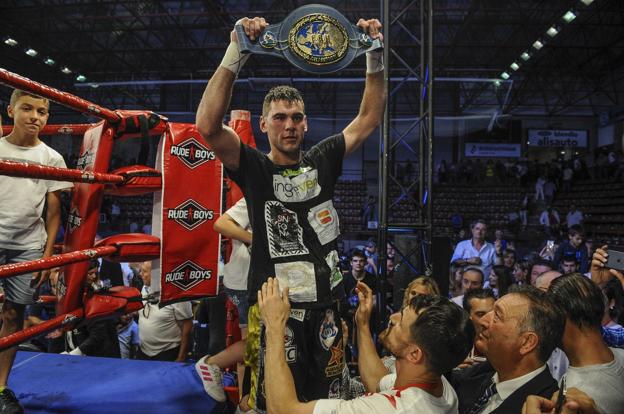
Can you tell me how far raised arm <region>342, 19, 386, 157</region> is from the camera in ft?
5.13

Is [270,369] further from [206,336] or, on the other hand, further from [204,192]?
[206,336]

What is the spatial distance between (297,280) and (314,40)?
2.65ft

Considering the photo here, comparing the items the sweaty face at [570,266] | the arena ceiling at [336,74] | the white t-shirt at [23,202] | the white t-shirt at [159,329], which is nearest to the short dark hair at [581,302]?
the white t-shirt at [23,202]

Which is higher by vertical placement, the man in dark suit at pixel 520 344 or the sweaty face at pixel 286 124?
the sweaty face at pixel 286 124

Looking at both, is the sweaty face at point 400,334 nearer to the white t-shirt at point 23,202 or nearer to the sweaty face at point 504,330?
the sweaty face at point 504,330

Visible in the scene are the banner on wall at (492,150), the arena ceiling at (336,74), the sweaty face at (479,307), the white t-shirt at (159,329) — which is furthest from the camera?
the banner on wall at (492,150)

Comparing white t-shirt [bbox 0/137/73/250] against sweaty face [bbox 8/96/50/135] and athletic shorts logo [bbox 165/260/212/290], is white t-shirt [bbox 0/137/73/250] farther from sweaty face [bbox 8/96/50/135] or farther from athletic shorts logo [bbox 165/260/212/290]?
athletic shorts logo [bbox 165/260/212/290]

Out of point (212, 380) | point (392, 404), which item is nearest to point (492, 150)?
point (212, 380)

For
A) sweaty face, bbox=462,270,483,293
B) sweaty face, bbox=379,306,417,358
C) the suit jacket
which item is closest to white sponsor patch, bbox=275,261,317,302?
sweaty face, bbox=379,306,417,358

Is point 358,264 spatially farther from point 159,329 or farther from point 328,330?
point 328,330

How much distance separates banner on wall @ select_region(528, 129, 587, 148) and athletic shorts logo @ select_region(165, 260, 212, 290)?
18.7 meters

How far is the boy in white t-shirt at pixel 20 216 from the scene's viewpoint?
206cm

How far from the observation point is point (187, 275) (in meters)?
2.45

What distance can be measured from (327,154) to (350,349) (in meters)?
2.87
